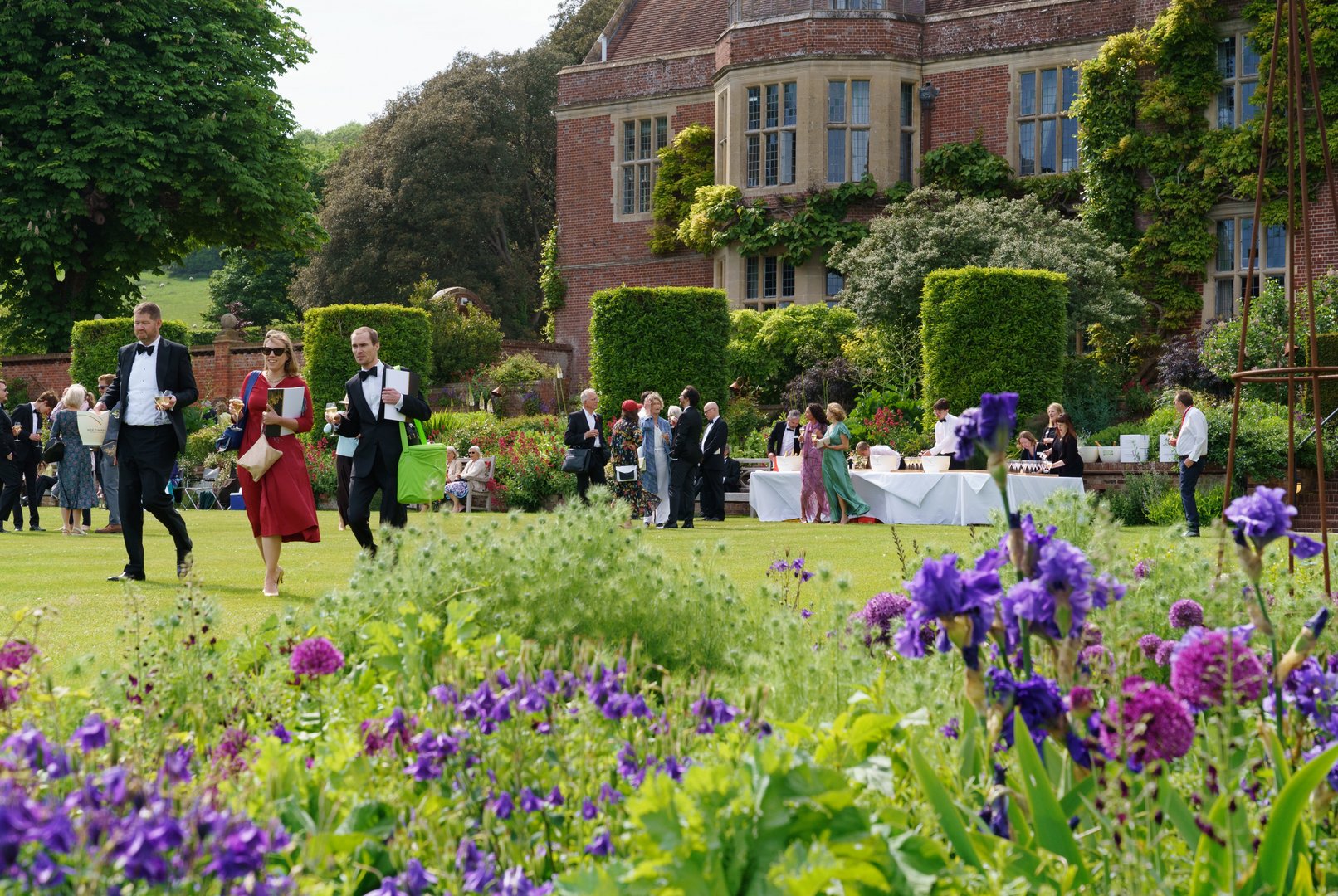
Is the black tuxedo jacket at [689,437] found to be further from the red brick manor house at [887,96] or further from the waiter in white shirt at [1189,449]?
the red brick manor house at [887,96]

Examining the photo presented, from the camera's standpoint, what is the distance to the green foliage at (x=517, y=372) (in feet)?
88.9

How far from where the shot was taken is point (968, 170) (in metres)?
26.4

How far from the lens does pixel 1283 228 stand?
24.3 m

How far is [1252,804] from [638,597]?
2.51m

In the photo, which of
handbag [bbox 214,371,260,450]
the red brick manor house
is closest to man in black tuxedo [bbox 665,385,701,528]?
handbag [bbox 214,371,260,450]

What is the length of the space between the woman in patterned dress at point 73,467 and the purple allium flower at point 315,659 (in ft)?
42.0

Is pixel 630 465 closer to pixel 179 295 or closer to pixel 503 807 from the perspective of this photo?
pixel 503 807

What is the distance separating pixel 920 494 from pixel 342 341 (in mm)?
12799

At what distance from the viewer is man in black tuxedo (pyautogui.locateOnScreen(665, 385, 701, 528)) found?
15.2m

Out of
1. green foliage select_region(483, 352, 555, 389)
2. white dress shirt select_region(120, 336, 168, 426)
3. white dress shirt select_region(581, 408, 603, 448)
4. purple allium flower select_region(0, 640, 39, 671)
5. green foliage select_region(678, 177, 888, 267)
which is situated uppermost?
green foliage select_region(678, 177, 888, 267)

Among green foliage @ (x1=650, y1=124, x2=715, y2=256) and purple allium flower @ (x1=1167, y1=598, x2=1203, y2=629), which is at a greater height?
green foliage @ (x1=650, y1=124, x2=715, y2=256)

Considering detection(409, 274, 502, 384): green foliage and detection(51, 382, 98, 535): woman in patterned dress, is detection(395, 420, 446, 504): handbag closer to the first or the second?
detection(51, 382, 98, 535): woman in patterned dress

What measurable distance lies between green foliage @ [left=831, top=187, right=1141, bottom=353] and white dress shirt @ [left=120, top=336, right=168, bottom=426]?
53.9 ft

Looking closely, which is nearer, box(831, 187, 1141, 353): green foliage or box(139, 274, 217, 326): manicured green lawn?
box(831, 187, 1141, 353): green foliage
